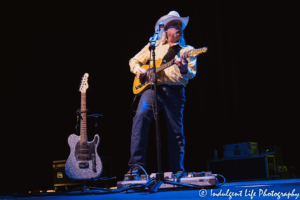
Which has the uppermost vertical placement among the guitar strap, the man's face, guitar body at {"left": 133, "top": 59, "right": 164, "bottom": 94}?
the man's face

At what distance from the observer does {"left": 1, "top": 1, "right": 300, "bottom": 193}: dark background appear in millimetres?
4973

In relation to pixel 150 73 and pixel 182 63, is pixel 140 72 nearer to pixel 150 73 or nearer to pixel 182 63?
pixel 150 73

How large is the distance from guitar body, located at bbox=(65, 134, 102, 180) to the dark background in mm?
1896

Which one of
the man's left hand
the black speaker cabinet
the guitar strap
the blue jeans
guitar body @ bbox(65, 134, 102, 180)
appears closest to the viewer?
the man's left hand

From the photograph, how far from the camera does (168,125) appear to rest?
2.79 meters

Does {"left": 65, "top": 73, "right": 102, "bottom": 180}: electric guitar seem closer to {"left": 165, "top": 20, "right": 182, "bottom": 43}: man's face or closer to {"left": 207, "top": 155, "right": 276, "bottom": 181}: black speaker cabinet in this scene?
{"left": 165, "top": 20, "right": 182, "bottom": 43}: man's face

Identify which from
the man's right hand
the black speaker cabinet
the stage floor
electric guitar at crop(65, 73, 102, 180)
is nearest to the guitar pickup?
electric guitar at crop(65, 73, 102, 180)

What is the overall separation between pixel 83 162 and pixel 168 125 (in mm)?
1180

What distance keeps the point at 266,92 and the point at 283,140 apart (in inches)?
31.5

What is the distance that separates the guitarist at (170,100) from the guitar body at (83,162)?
0.91 meters

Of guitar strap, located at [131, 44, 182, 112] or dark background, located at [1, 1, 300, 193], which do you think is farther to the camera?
dark background, located at [1, 1, 300, 193]

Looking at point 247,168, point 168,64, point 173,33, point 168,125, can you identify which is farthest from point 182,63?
point 247,168

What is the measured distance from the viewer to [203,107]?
5.62 m

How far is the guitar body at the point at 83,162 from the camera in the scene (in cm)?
341
